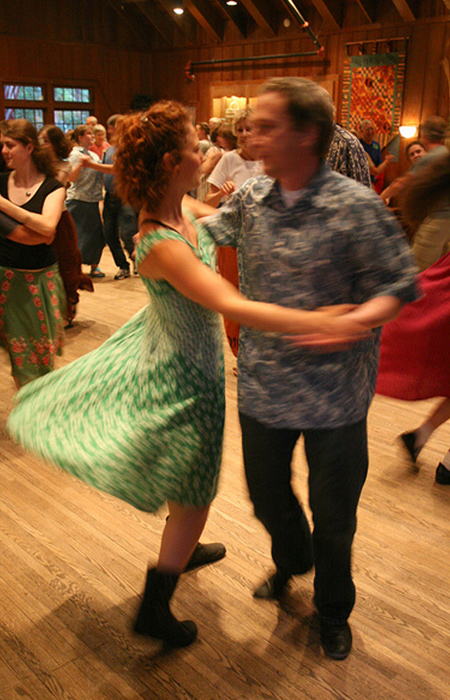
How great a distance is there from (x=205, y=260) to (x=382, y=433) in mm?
2004

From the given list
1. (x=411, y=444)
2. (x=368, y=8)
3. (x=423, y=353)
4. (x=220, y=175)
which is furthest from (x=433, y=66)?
(x=411, y=444)

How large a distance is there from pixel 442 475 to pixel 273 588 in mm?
1087

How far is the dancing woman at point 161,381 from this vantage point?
154 centimetres

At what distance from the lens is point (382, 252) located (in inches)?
57.6

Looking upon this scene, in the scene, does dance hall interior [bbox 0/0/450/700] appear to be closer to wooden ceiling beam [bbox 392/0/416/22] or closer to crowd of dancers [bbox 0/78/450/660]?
crowd of dancers [bbox 0/78/450/660]

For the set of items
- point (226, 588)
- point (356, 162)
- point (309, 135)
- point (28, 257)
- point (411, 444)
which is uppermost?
point (309, 135)

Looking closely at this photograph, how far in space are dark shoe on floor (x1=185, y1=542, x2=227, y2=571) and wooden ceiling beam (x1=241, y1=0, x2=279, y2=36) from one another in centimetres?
1091

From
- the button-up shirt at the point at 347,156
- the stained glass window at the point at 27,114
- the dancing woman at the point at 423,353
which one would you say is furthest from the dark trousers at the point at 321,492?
the stained glass window at the point at 27,114

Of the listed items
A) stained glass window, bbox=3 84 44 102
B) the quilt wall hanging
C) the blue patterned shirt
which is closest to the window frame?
stained glass window, bbox=3 84 44 102

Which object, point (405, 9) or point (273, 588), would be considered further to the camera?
point (405, 9)

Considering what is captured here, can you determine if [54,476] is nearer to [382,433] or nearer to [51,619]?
[51,619]

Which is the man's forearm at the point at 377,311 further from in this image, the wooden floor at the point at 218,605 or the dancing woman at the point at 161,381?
the wooden floor at the point at 218,605

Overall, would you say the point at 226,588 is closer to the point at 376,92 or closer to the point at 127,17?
the point at 376,92

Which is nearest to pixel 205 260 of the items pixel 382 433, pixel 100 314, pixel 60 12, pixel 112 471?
pixel 112 471
